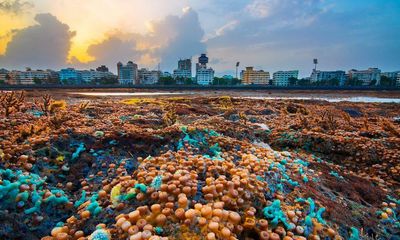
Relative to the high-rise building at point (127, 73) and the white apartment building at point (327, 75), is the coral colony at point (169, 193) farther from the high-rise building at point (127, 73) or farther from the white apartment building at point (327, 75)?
the high-rise building at point (127, 73)

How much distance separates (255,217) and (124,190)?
81.5 inches

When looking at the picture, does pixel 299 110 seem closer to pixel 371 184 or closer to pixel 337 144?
pixel 337 144

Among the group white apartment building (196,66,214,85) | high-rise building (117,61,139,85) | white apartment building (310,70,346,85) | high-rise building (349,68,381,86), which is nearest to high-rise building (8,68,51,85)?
Result: high-rise building (117,61,139,85)

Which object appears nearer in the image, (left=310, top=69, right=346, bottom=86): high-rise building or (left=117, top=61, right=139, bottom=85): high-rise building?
(left=310, top=69, right=346, bottom=86): high-rise building

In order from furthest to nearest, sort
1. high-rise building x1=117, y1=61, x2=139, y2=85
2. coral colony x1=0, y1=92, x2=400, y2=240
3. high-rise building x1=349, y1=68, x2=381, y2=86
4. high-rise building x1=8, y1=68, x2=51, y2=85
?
high-rise building x1=117, y1=61, x2=139, y2=85 → high-rise building x1=349, y1=68, x2=381, y2=86 → high-rise building x1=8, y1=68, x2=51, y2=85 → coral colony x1=0, y1=92, x2=400, y2=240

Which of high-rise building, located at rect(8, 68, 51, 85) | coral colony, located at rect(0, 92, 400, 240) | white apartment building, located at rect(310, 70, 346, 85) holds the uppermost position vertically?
white apartment building, located at rect(310, 70, 346, 85)

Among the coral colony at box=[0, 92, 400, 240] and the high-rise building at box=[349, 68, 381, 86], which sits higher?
the high-rise building at box=[349, 68, 381, 86]

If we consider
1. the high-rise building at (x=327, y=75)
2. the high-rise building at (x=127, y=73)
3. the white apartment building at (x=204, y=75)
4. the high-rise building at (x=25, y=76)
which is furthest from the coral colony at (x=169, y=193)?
the high-rise building at (x=127, y=73)

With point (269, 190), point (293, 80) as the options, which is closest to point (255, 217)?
point (269, 190)

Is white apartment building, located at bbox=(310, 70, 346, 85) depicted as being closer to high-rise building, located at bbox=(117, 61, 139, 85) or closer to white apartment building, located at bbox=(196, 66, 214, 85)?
white apartment building, located at bbox=(196, 66, 214, 85)

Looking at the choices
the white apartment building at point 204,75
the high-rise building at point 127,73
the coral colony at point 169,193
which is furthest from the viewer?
the high-rise building at point 127,73

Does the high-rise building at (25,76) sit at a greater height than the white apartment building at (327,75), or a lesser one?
lesser

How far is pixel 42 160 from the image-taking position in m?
5.00

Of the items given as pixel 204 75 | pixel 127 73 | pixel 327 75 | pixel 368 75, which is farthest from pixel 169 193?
pixel 368 75
